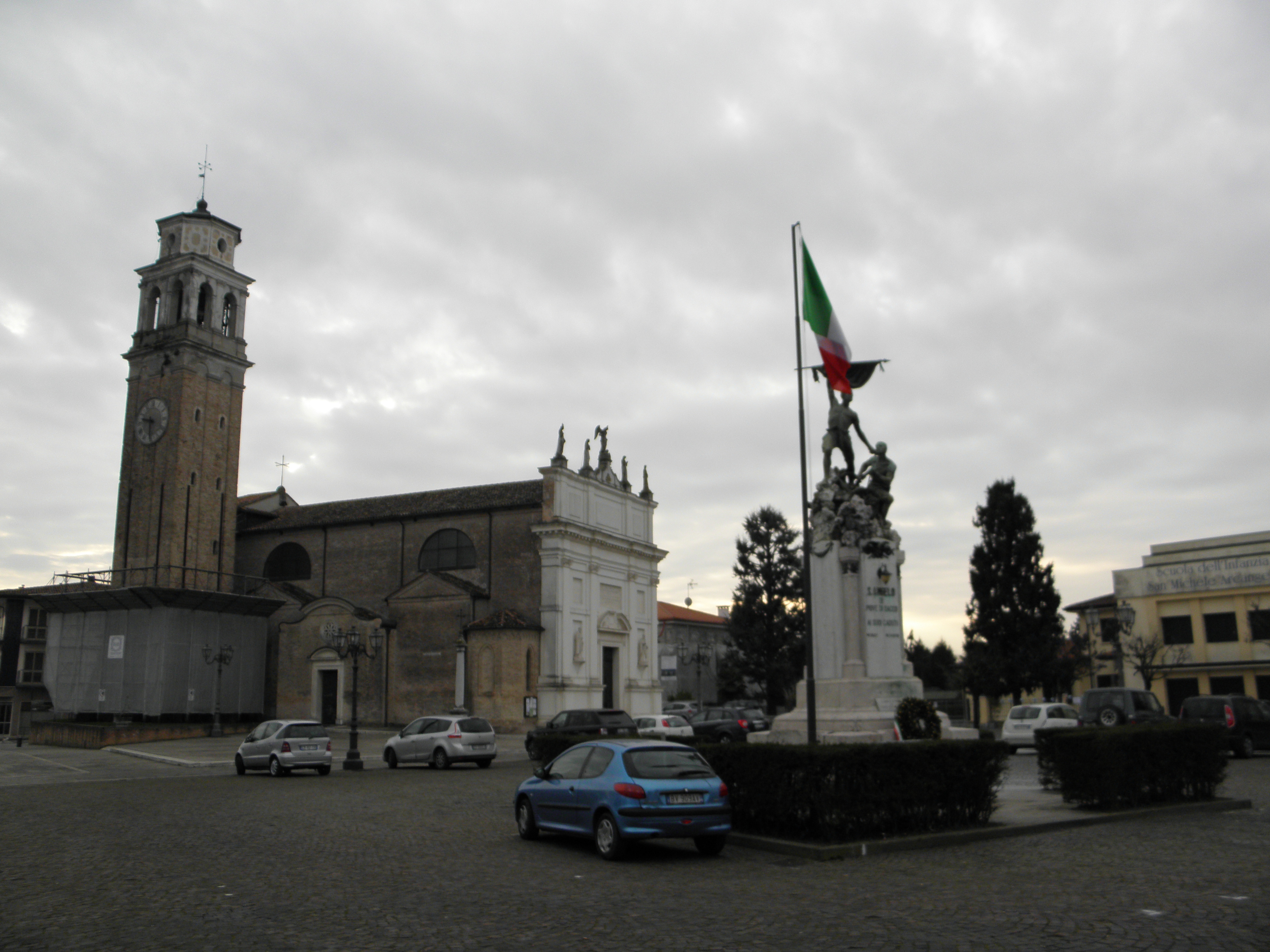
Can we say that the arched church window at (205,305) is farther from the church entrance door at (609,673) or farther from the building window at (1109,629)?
the building window at (1109,629)

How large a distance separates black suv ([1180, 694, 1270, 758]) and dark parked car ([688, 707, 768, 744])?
38.8 ft

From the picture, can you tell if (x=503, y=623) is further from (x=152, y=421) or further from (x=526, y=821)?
(x=526, y=821)

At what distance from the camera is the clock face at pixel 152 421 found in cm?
4800

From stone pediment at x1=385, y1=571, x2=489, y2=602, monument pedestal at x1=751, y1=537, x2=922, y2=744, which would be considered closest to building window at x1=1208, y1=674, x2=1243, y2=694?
stone pediment at x1=385, y1=571, x2=489, y2=602

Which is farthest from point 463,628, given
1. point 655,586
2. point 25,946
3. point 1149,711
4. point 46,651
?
point 25,946

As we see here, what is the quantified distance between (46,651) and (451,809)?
39.5 m

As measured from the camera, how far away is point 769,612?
6056 centimetres

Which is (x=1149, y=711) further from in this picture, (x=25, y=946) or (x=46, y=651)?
(x=46, y=651)

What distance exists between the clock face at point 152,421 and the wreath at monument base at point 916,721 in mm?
43242

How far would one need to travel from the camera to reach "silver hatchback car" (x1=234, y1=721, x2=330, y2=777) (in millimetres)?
23047

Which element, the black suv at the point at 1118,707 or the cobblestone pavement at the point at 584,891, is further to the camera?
the black suv at the point at 1118,707

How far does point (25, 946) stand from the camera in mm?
6824

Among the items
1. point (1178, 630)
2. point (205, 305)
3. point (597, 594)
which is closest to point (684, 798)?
point (597, 594)

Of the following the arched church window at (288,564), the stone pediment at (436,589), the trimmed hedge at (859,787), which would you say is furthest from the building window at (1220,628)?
the arched church window at (288,564)
